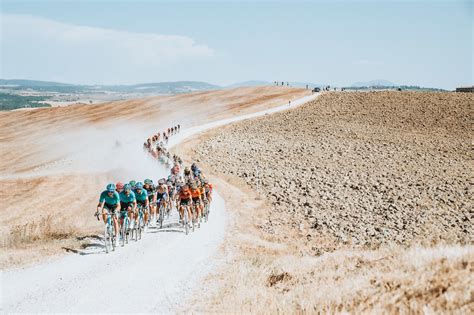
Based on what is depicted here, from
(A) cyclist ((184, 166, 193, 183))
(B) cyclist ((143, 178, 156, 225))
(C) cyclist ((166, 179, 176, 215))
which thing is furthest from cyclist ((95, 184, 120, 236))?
(C) cyclist ((166, 179, 176, 215))

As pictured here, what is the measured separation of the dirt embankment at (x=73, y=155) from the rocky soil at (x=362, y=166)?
31.0 ft

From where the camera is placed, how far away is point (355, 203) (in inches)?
1238

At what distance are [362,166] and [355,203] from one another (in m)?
12.6

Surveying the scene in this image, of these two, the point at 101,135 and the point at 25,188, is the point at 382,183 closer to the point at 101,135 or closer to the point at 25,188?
the point at 25,188

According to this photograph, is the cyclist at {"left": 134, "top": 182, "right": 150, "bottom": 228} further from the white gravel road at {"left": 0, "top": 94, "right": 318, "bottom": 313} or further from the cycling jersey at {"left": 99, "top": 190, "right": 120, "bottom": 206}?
the cycling jersey at {"left": 99, "top": 190, "right": 120, "bottom": 206}

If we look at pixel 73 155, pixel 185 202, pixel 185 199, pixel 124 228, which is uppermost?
pixel 185 199

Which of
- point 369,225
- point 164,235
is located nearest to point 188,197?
point 164,235

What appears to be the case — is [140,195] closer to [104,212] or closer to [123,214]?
[123,214]

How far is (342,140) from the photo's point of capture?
177ft

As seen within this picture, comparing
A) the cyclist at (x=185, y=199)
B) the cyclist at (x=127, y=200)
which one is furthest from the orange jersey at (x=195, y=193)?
the cyclist at (x=127, y=200)

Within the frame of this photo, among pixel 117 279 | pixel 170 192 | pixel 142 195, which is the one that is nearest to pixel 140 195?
pixel 142 195

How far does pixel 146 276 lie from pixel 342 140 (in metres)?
43.7

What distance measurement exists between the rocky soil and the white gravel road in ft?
24.4

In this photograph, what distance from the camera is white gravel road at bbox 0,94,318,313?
11148mm
